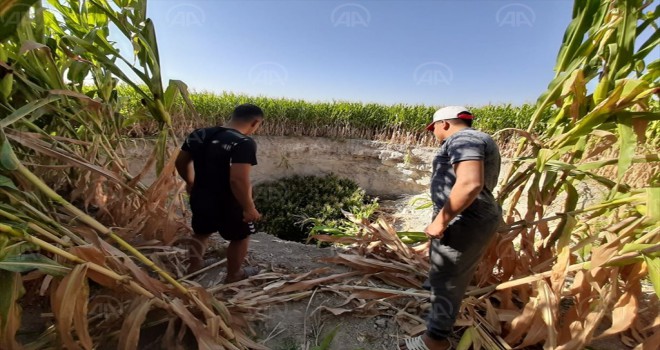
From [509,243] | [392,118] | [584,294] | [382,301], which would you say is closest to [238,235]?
[382,301]

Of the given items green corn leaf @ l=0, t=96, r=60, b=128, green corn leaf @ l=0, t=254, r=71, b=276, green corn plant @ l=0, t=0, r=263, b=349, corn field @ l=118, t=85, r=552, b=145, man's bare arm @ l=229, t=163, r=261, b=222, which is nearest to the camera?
green corn leaf @ l=0, t=254, r=71, b=276

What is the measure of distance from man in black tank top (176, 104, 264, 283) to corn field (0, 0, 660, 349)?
0.17 m

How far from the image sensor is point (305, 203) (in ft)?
27.2

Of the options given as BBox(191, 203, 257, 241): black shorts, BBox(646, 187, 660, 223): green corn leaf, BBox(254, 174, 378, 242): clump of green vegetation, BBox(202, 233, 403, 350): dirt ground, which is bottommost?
BBox(254, 174, 378, 242): clump of green vegetation

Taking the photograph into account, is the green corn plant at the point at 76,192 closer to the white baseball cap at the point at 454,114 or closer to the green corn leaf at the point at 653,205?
the white baseball cap at the point at 454,114

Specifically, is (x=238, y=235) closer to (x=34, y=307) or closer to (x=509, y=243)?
(x=34, y=307)

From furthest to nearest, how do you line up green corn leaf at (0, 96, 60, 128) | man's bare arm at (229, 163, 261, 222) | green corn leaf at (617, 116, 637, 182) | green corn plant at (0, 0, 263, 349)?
man's bare arm at (229, 163, 261, 222) → green corn leaf at (617, 116, 637, 182) → green corn leaf at (0, 96, 60, 128) → green corn plant at (0, 0, 263, 349)

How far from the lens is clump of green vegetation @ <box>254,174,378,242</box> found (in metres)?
7.32

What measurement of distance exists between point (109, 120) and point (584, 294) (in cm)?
320

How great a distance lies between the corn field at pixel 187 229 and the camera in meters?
1.20
